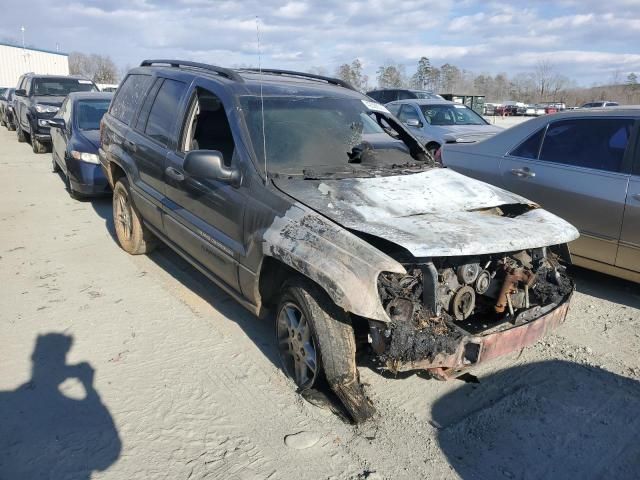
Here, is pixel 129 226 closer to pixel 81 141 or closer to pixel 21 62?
pixel 81 141

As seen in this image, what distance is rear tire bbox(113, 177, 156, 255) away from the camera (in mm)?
5582

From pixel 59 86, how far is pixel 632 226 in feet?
51.3

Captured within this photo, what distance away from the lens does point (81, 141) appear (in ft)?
26.1

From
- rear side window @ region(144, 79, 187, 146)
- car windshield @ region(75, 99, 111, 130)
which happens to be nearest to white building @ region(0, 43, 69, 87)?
car windshield @ region(75, 99, 111, 130)

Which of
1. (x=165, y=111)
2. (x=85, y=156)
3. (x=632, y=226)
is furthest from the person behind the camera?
(x=85, y=156)

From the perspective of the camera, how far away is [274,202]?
331cm

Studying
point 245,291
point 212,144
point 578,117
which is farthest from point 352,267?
point 578,117

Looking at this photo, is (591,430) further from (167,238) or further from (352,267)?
(167,238)

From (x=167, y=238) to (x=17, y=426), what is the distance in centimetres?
216

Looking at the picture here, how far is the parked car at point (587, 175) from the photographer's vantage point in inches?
177

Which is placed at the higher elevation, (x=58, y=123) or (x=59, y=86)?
(x=59, y=86)

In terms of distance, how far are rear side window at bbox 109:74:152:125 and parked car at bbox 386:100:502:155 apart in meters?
6.04

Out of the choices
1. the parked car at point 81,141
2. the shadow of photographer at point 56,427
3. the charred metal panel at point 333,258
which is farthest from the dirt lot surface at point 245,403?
the parked car at point 81,141

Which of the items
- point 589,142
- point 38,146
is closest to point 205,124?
point 589,142
